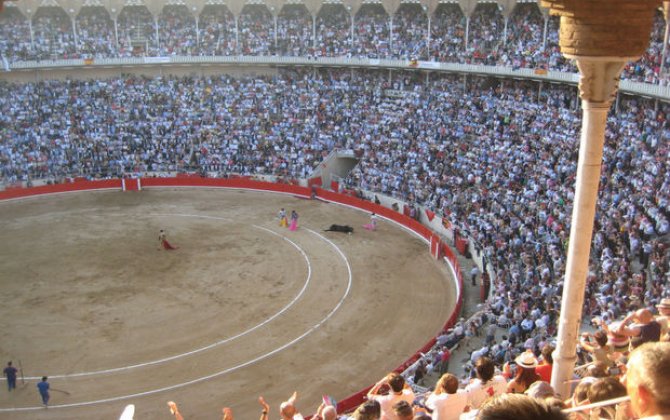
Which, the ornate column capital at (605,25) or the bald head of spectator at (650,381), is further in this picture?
the ornate column capital at (605,25)

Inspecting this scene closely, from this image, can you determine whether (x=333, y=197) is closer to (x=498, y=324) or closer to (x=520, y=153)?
(x=520, y=153)

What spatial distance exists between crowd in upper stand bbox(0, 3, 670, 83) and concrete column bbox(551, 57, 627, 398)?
1367 inches

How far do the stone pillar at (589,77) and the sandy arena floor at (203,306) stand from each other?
429 inches

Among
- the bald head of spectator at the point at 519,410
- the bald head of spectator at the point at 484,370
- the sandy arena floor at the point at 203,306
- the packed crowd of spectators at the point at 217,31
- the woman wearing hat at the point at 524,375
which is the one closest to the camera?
the bald head of spectator at the point at 519,410

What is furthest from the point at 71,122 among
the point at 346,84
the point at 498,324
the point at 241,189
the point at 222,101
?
the point at 498,324

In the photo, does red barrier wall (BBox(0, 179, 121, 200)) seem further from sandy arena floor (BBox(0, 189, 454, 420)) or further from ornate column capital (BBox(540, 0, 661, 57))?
ornate column capital (BBox(540, 0, 661, 57))

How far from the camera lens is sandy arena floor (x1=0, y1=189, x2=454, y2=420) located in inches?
774

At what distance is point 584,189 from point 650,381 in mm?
6206

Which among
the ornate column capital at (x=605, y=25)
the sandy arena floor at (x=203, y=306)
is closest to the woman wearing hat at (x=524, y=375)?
the ornate column capital at (x=605, y=25)

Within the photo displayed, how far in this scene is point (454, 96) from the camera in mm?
44719

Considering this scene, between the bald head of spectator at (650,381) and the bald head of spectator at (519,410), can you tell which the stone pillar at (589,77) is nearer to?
the bald head of spectator at (650,381)

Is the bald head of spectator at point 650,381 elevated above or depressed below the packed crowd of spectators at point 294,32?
below

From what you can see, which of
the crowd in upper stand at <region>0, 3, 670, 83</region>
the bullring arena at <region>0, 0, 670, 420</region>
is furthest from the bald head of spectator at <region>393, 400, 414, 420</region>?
the crowd in upper stand at <region>0, 3, 670, 83</region>

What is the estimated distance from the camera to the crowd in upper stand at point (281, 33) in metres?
45.2
